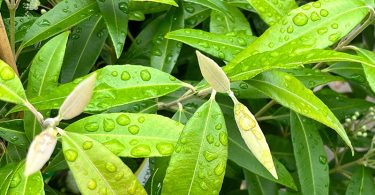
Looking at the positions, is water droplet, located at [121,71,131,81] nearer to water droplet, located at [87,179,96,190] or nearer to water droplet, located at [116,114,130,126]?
water droplet, located at [116,114,130,126]

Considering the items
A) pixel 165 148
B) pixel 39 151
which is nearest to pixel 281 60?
pixel 165 148

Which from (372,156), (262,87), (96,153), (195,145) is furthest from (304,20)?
(372,156)

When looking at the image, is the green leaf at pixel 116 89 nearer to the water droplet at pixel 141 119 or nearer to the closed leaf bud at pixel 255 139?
the water droplet at pixel 141 119

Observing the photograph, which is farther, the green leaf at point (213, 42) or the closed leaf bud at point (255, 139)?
the green leaf at point (213, 42)

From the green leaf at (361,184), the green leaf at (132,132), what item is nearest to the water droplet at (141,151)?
the green leaf at (132,132)

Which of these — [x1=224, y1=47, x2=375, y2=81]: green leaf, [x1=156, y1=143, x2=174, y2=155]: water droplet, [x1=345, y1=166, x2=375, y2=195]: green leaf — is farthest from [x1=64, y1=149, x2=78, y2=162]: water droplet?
[x1=345, y1=166, x2=375, y2=195]: green leaf

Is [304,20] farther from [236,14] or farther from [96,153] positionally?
[96,153]
